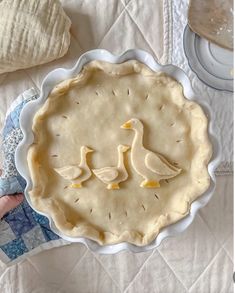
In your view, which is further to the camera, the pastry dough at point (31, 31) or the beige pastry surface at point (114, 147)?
the pastry dough at point (31, 31)

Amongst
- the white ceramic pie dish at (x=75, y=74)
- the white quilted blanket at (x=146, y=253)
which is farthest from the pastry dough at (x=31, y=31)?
the white ceramic pie dish at (x=75, y=74)

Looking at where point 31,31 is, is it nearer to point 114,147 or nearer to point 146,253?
point 114,147

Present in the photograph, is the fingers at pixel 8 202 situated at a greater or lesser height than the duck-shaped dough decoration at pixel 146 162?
lesser

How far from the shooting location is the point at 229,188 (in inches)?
38.2

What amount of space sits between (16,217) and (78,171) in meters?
0.24

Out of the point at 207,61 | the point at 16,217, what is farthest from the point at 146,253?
the point at 207,61

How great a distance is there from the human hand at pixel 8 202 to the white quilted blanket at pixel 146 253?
14 cm

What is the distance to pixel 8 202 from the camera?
904 millimetres

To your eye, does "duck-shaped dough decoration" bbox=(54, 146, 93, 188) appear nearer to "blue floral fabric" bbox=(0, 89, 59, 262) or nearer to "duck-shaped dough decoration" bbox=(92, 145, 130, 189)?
"duck-shaped dough decoration" bbox=(92, 145, 130, 189)

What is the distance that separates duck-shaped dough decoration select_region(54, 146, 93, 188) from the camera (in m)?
0.76

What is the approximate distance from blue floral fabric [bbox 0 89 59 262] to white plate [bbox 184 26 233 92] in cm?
27

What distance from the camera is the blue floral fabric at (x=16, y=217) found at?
905 millimetres

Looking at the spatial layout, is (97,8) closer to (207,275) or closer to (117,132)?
(117,132)

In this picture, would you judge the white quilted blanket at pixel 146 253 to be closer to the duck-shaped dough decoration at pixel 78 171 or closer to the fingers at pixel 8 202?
the fingers at pixel 8 202
